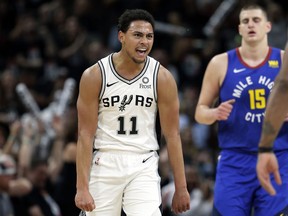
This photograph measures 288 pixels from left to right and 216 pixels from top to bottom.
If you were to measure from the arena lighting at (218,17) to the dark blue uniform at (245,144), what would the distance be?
26.7ft

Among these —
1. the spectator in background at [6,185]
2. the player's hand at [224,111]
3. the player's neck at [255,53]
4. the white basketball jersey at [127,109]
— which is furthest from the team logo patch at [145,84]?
the spectator in background at [6,185]

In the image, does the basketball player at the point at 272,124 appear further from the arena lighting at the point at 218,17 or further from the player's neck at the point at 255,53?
the arena lighting at the point at 218,17

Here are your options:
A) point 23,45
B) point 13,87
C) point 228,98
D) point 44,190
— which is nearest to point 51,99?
point 13,87

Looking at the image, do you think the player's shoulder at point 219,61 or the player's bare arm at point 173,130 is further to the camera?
the player's shoulder at point 219,61

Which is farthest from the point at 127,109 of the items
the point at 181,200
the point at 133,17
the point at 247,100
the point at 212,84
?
the point at 247,100

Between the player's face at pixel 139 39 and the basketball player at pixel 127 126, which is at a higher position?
the player's face at pixel 139 39

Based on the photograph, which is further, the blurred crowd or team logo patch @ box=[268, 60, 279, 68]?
the blurred crowd

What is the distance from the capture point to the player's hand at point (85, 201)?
20.5ft

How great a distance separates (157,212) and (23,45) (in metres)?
10.1

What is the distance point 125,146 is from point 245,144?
1.22m

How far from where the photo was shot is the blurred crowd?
11.9m

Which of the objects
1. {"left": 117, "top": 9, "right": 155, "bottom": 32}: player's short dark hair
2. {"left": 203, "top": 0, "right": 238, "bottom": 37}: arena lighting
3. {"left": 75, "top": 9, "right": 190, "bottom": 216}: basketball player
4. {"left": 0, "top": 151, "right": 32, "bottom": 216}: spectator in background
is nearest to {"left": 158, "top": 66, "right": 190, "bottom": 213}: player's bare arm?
{"left": 75, "top": 9, "right": 190, "bottom": 216}: basketball player

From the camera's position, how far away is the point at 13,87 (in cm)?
1441

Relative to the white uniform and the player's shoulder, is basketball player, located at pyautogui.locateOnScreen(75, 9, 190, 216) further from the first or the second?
the player's shoulder
